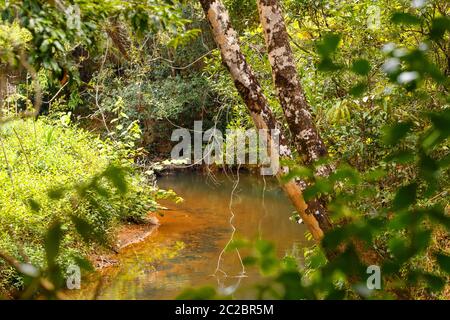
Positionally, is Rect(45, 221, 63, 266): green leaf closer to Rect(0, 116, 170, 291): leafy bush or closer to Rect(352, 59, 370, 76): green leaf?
Rect(352, 59, 370, 76): green leaf

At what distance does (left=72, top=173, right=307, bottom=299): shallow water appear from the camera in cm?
A: 643

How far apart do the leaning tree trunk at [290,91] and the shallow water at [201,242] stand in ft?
3.51

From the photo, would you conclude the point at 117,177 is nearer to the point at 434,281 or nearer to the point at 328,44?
the point at 328,44

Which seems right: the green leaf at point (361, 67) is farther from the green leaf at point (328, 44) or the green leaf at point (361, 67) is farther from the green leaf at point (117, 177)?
the green leaf at point (117, 177)

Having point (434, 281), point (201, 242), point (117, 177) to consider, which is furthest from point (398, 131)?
point (201, 242)

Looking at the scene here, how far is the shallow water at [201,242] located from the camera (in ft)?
21.1

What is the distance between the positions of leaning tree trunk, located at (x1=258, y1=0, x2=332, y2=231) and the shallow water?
42.2 inches

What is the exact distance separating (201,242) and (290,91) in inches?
187

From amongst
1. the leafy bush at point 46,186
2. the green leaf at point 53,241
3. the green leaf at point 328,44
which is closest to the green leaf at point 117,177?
the green leaf at point 53,241

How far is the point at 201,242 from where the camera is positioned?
820 cm

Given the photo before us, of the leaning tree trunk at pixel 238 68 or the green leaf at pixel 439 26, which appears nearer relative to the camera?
the green leaf at pixel 439 26

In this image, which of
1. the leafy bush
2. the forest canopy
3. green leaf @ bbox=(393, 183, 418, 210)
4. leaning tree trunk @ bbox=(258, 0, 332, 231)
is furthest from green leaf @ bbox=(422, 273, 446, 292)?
the leafy bush

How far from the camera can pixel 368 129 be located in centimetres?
454
